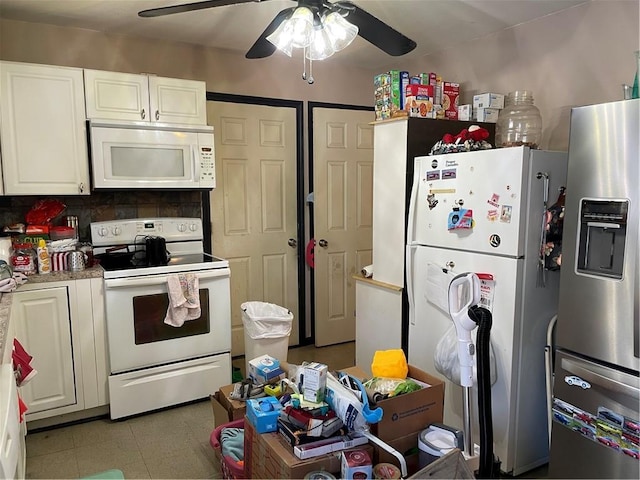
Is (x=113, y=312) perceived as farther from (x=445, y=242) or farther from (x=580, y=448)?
(x=580, y=448)

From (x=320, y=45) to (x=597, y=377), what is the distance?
1.78 m

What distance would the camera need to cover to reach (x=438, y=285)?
2541 millimetres

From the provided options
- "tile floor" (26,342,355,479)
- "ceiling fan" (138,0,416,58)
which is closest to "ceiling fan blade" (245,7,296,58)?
Result: "ceiling fan" (138,0,416,58)

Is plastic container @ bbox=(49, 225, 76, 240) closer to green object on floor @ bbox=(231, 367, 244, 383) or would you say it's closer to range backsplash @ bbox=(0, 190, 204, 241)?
range backsplash @ bbox=(0, 190, 204, 241)

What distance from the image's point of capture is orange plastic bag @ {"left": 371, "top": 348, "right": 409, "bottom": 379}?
1866mm

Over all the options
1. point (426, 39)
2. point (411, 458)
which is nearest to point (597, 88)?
point (426, 39)

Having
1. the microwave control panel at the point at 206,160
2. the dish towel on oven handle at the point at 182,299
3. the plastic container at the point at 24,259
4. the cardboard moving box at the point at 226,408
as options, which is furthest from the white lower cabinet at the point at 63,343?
the microwave control panel at the point at 206,160

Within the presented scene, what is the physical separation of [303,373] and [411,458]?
503 mm

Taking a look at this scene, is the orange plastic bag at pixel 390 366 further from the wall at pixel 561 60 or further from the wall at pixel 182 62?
the wall at pixel 182 62

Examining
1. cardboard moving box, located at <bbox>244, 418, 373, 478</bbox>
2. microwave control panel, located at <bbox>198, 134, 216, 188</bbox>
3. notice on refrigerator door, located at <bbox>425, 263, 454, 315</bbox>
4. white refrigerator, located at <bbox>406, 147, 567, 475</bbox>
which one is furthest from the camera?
microwave control panel, located at <bbox>198, 134, 216, 188</bbox>

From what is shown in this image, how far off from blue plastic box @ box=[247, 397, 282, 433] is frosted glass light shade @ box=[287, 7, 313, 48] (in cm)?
145

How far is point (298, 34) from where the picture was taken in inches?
75.1

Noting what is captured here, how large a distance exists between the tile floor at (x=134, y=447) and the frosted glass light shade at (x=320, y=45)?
2.06m

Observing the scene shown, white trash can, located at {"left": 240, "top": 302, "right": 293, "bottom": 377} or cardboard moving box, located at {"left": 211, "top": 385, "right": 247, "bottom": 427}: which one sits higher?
white trash can, located at {"left": 240, "top": 302, "right": 293, "bottom": 377}
